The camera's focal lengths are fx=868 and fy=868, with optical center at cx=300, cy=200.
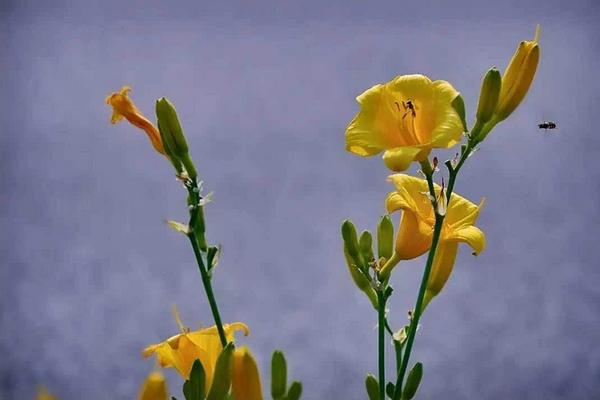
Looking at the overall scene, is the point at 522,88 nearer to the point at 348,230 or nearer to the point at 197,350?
the point at 348,230

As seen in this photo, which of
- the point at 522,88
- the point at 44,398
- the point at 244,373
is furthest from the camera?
the point at 522,88

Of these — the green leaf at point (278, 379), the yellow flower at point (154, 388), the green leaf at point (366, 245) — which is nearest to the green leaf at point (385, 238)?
the green leaf at point (366, 245)

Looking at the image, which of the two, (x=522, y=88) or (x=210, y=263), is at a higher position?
(x=522, y=88)

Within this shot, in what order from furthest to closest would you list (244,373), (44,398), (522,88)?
(522,88)
(244,373)
(44,398)

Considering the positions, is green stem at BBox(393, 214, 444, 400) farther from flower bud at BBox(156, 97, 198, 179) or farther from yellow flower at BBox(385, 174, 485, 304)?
flower bud at BBox(156, 97, 198, 179)

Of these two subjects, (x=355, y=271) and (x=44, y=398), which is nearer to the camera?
(x=44, y=398)

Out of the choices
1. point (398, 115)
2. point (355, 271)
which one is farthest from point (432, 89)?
point (355, 271)

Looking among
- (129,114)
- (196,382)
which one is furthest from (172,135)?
(196,382)

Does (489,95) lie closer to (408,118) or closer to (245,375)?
(408,118)

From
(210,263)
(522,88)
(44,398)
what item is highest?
(522,88)
